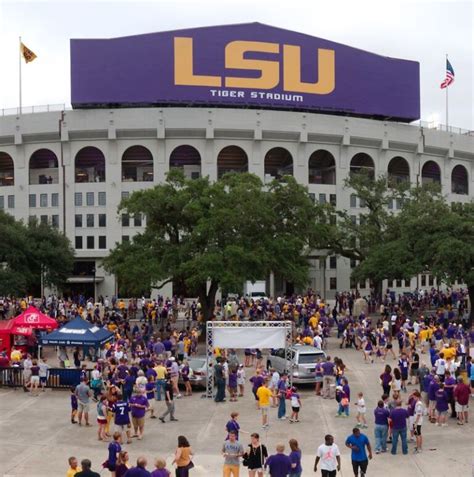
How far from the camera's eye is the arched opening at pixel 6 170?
6850 centimetres

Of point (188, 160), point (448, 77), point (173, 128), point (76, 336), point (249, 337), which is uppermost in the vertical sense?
point (448, 77)

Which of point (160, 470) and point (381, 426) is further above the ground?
point (160, 470)

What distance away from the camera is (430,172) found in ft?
246

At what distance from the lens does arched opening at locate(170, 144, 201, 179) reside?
6669cm

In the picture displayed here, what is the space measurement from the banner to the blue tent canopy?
5916 mm

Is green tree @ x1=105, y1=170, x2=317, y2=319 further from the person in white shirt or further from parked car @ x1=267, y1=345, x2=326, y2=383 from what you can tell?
the person in white shirt

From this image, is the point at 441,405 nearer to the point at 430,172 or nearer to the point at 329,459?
the point at 329,459

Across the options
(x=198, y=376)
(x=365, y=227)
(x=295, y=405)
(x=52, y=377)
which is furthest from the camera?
(x=365, y=227)

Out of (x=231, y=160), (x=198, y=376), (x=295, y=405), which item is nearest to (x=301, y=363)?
(x=198, y=376)

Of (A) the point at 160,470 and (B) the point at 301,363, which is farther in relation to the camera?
(B) the point at 301,363

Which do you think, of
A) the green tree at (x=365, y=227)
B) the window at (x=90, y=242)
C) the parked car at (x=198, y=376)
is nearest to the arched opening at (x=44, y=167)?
the window at (x=90, y=242)

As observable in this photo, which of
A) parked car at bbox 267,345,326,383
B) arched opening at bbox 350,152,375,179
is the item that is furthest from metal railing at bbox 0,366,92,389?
arched opening at bbox 350,152,375,179

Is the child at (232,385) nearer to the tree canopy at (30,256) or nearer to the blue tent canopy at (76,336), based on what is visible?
the blue tent canopy at (76,336)

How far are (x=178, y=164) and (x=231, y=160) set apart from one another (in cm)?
565
